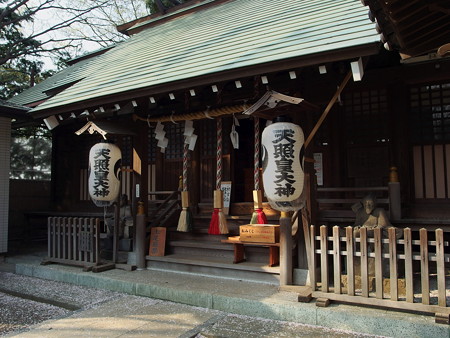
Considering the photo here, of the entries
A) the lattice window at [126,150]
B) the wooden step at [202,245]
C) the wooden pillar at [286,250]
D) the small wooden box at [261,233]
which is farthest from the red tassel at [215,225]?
the lattice window at [126,150]

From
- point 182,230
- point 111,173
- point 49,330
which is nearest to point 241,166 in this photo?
point 182,230

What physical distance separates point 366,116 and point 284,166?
127 inches

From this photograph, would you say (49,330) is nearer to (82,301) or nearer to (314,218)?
(82,301)

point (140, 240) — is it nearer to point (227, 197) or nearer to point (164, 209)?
point (164, 209)

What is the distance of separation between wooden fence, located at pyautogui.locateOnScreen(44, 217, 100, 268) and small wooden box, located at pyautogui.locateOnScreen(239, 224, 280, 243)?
3227 millimetres

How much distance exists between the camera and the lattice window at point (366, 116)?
7.00 metres

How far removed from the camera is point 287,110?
17.8 feet

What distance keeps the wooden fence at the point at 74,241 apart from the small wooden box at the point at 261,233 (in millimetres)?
3227

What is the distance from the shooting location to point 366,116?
717 cm

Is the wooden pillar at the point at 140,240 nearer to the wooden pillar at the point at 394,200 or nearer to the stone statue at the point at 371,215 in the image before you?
the stone statue at the point at 371,215

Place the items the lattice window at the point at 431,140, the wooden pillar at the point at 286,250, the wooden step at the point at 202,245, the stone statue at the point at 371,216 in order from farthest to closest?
1. the wooden step at the point at 202,245
2. the lattice window at the point at 431,140
3. the wooden pillar at the point at 286,250
4. the stone statue at the point at 371,216

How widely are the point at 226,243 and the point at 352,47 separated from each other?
4.16 meters

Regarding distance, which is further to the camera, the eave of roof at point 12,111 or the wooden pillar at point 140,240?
the eave of roof at point 12,111

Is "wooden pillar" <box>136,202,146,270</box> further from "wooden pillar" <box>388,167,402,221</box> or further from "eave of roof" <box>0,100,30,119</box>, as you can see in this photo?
"eave of roof" <box>0,100,30,119</box>
